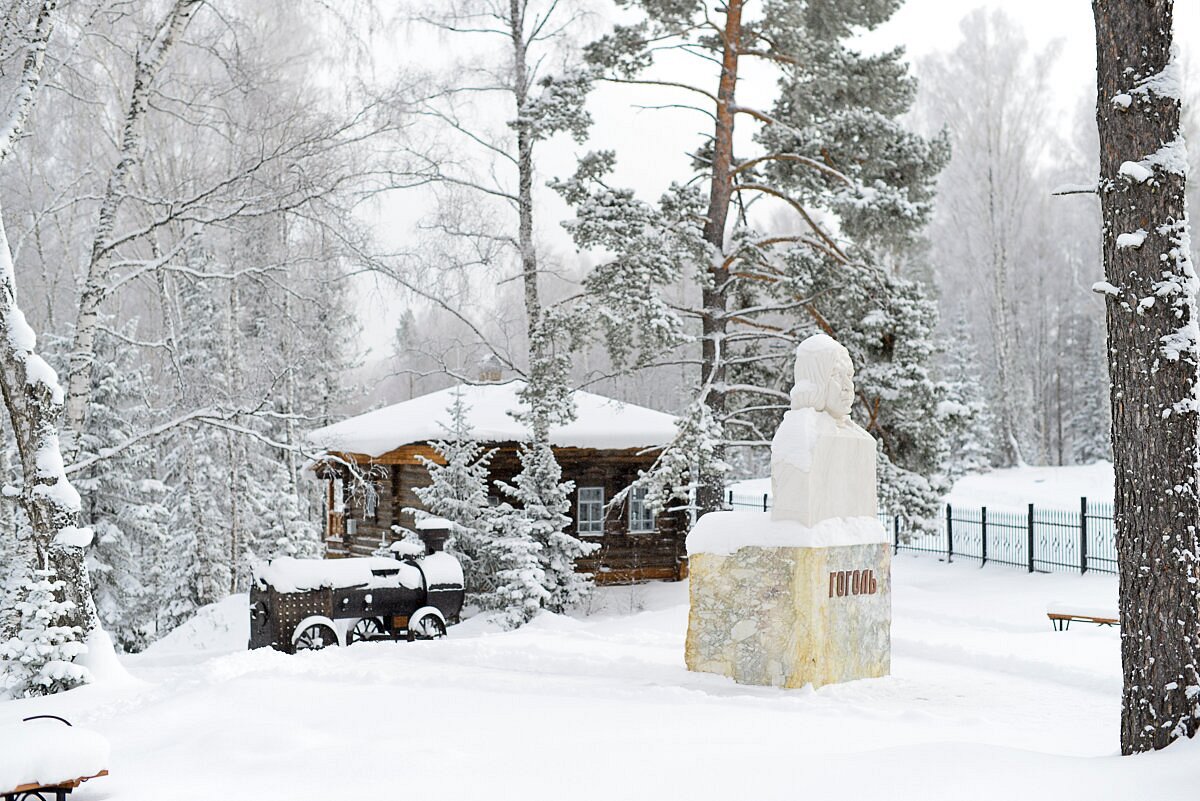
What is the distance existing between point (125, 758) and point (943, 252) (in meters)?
50.9

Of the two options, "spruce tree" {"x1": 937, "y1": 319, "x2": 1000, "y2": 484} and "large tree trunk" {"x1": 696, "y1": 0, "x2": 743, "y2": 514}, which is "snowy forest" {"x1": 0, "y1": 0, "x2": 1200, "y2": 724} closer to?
"large tree trunk" {"x1": 696, "y1": 0, "x2": 743, "y2": 514}

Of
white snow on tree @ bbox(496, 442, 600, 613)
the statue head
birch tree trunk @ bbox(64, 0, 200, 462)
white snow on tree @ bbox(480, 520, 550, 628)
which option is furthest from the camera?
white snow on tree @ bbox(496, 442, 600, 613)

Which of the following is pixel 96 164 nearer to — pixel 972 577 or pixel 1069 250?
pixel 972 577

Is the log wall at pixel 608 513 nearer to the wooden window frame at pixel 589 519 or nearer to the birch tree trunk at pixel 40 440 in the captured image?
the wooden window frame at pixel 589 519

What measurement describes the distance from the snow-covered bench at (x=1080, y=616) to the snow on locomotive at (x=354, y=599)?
26.3 ft

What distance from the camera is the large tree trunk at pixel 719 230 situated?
18141 millimetres

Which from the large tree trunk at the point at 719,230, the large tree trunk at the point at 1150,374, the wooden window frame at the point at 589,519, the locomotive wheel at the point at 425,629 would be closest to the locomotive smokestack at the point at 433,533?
the locomotive wheel at the point at 425,629

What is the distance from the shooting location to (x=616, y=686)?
10.4 m

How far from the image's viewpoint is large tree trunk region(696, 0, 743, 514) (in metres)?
18.1

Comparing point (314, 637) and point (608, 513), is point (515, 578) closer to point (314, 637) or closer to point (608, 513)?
point (314, 637)

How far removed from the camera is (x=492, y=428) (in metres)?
20.7

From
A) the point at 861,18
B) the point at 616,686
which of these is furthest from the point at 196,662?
the point at 861,18

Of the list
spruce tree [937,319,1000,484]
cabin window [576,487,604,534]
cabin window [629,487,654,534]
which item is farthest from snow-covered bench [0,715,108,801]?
spruce tree [937,319,1000,484]

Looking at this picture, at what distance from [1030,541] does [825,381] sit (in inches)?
486
